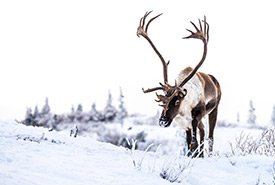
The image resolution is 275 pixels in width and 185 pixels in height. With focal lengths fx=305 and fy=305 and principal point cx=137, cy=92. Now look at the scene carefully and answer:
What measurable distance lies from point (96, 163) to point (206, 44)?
3.45 meters

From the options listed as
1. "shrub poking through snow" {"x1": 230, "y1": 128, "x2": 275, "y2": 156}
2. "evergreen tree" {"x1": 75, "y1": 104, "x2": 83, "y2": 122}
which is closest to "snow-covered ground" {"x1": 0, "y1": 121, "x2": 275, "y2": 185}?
"shrub poking through snow" {"x1": 230, "y1": 128, "x2": 275, "y2": 156}

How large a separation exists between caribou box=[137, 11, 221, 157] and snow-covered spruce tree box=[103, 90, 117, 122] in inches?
1389

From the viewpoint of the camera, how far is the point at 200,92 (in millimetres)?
5461

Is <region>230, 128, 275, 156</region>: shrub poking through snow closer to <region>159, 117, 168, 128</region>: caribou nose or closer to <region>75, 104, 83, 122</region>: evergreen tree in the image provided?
<region>159, 117, 168, 128</region>: caribou nose

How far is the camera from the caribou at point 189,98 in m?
4.86

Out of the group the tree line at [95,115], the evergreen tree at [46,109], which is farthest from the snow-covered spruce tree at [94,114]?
the evergreen tree at [46,109]

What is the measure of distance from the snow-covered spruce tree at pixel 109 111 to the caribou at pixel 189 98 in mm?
35269

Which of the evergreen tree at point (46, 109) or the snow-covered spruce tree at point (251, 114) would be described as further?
the evergreen tree at point (46, 109)

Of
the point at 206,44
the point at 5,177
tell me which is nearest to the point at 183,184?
the point at 5,177

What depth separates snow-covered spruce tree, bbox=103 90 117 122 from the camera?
4141 centimetres

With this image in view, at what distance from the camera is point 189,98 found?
17.0ft

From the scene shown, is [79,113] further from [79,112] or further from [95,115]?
[95,115]

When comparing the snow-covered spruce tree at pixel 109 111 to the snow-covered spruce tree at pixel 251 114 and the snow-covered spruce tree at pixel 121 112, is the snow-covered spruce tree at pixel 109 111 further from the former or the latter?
the snow-covered spruce tree at pixel 251 114

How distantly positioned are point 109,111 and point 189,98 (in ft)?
123
